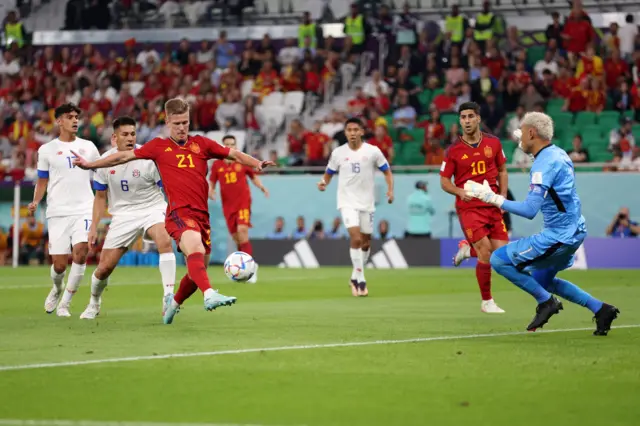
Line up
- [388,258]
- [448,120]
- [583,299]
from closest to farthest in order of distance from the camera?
[583,299]
[388,258]
[448,120]

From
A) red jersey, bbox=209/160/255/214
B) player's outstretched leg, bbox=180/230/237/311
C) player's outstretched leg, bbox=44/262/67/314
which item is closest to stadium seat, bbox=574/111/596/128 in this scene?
red jersey, bbox=209/160/255/214

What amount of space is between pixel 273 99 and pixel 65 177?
19023mm

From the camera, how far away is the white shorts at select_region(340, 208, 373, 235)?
18.6 metres

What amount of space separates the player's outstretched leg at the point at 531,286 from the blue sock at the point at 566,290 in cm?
10

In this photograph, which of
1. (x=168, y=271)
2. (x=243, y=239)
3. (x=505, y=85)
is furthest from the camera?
(x=505, y=85)

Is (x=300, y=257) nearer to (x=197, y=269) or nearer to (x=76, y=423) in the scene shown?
(x=197, y=269)

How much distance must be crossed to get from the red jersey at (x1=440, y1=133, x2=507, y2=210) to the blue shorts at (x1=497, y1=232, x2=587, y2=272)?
3376 mm

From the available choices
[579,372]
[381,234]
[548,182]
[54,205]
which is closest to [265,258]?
[381,234]

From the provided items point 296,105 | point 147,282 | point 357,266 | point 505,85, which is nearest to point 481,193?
point 357,266

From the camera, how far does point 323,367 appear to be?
27.9 ft

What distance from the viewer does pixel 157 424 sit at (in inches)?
246

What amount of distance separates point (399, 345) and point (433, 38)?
23801 mm

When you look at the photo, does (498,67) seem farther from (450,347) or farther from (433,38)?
(450,347)

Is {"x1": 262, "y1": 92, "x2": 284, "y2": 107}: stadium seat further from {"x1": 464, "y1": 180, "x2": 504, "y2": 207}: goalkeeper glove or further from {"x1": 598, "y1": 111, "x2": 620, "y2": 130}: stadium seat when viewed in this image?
{"x1": 464, "y1": 180, "x2": 504, "y2": 207}: goalkeeper glove
